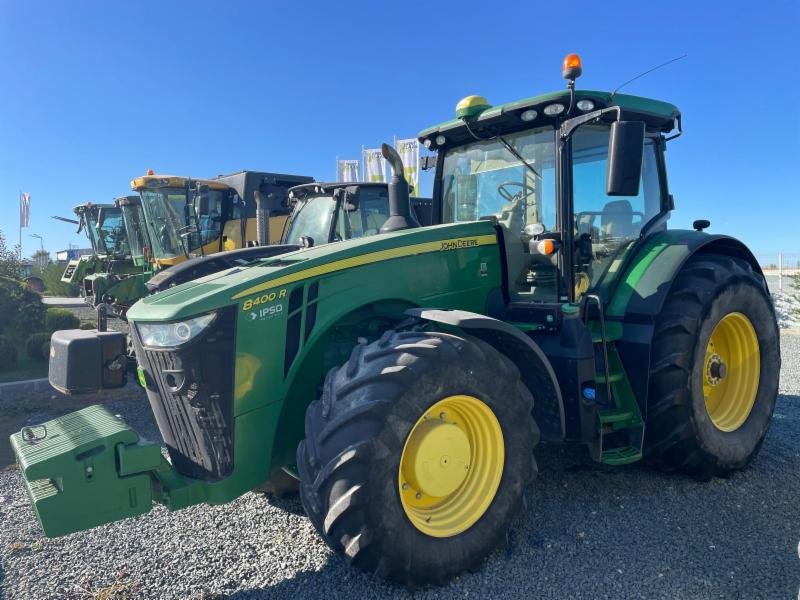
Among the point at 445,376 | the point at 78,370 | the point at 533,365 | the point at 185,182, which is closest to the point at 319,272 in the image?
the point at 445,376

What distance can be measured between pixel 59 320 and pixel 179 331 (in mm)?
8959

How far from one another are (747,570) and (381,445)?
6.35 feet

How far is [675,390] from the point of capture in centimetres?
362

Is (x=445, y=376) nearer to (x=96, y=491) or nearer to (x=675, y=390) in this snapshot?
(x=96, y=491)

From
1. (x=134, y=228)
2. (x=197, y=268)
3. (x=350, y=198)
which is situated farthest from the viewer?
(x=134, y=228)

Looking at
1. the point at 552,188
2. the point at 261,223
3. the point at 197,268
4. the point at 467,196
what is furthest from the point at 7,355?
the point at 552,188

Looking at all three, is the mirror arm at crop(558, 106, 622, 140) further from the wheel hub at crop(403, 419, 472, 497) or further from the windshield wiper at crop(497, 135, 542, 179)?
the wheel hub at crop(403, 419, 472, 497)

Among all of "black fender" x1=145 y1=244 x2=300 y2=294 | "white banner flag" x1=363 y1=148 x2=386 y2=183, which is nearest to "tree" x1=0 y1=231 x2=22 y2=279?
"black fender" x1=145 y1=244 x2=300 y2=294

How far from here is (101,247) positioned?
53.2 ft

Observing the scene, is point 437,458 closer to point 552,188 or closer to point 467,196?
point 552,188

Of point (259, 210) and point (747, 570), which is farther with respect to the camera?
point (259, 210)

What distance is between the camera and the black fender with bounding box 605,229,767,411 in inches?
144

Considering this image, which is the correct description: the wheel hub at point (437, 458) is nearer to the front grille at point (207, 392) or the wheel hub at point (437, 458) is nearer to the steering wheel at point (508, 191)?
the front grille at point (207, 392)

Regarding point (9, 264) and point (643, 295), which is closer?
point (643, 295)
